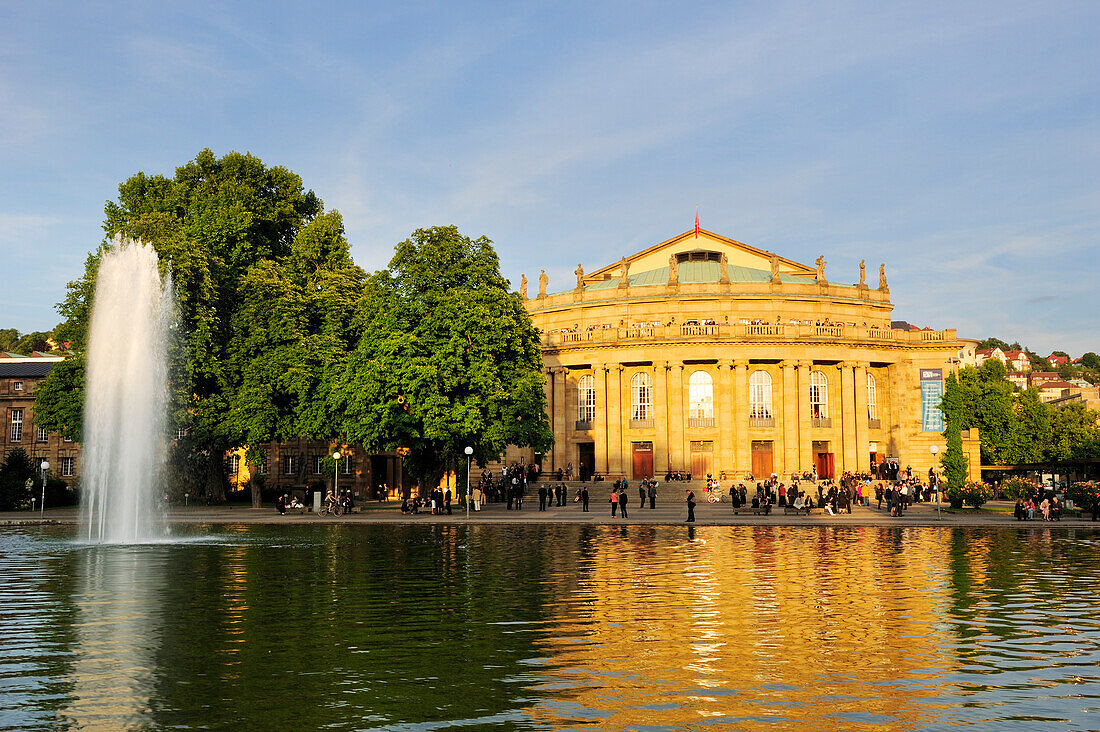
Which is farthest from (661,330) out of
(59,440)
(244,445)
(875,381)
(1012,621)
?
(1012,621)

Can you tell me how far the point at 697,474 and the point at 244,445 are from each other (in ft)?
118

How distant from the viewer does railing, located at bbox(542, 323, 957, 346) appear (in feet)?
249

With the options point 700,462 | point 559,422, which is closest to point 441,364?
point 559,422

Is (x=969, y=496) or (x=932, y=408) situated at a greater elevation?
(x=932, y=408)

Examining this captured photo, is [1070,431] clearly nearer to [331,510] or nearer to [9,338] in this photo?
[331,510]

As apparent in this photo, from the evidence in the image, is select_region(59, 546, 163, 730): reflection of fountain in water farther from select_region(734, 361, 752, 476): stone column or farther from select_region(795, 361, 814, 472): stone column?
select_region(795, 361, 814, 472): stone column

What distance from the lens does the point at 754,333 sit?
7631 cm

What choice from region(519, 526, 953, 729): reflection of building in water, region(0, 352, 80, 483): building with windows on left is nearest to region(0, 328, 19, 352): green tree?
region(0, 352, 80, 483): building with windows on left

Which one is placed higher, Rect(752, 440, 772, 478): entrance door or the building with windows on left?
the building with windows on left

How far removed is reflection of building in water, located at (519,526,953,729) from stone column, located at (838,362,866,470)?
168ft

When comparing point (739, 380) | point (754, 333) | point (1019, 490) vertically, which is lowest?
point (1019, 490)

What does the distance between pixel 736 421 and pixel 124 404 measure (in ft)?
171

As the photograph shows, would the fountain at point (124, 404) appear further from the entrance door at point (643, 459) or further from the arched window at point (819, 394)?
the arched window at point (819, 394)

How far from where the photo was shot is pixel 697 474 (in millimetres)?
76750
